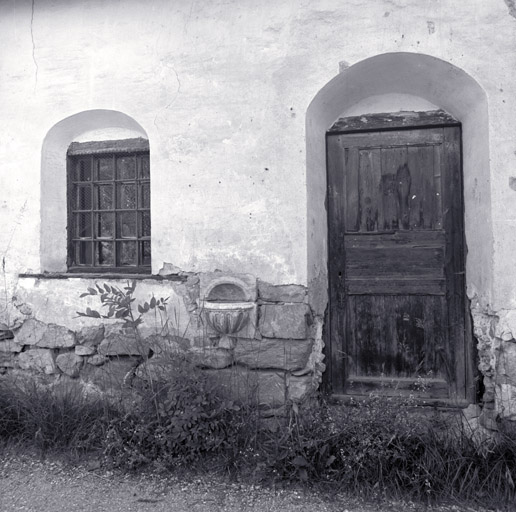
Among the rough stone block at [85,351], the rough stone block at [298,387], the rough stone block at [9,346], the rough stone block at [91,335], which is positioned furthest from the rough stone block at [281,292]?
the rough stone block at [9,346]

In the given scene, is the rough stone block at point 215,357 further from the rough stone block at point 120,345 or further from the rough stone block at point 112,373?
the rough stone block at point 112,373

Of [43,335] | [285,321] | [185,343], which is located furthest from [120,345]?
A: [285,321]

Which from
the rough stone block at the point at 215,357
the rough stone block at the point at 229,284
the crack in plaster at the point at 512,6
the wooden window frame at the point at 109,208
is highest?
the crack in plaster at the point at 512,6

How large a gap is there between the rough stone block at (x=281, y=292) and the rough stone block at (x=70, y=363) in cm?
154

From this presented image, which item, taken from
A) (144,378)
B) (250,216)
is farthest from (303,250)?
(144,378)

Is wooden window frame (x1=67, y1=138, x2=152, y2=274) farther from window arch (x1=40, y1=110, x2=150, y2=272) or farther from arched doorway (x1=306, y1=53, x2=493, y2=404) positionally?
arched doorway (x1=306, y1=53, x2=493, y2=404)

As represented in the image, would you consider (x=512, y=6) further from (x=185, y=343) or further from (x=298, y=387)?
(x=185, y=343)

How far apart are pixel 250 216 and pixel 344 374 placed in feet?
4.81

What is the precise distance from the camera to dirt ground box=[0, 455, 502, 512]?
252cm

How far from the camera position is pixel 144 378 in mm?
3291

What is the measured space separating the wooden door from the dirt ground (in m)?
1.12

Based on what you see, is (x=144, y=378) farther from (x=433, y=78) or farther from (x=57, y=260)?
(x=433, y=78)

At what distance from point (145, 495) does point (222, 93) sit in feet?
8.99

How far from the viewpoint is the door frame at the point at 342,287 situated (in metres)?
3.40
